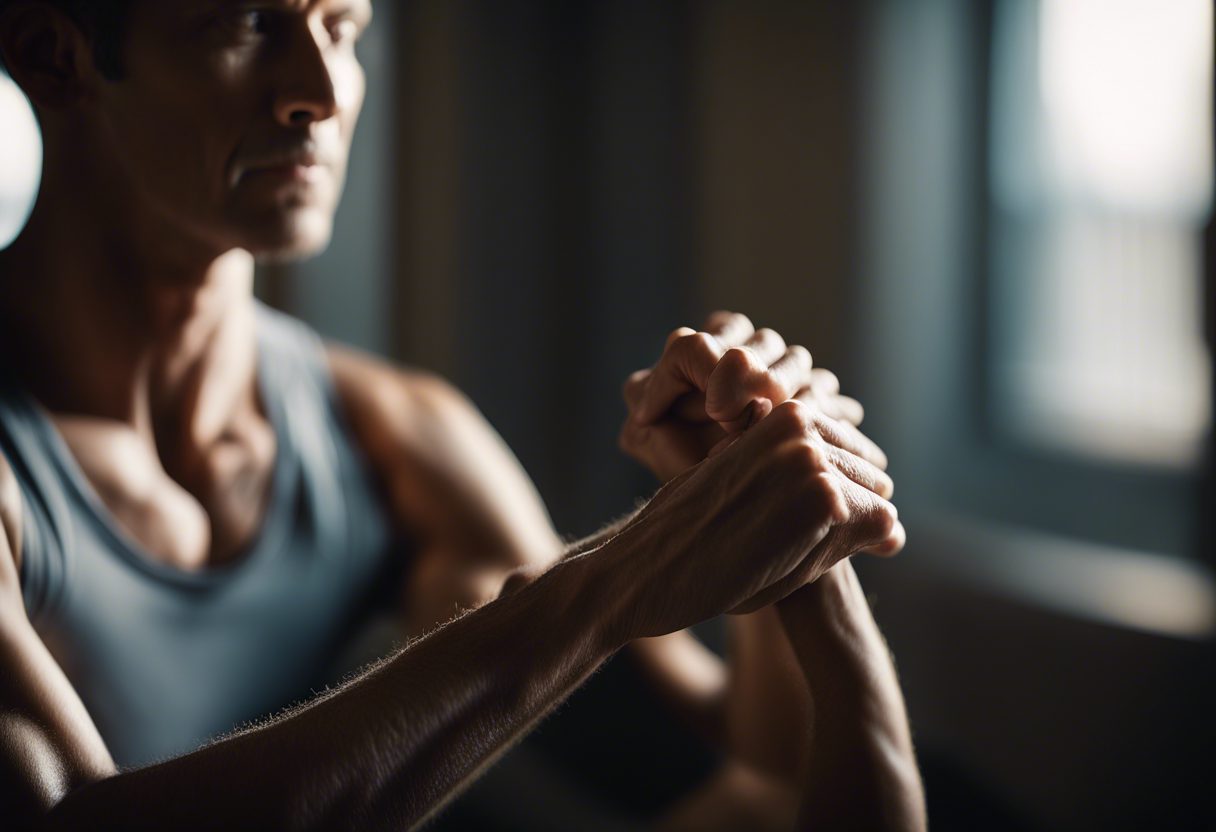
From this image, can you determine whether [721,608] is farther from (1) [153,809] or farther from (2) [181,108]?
(2) [181,108]

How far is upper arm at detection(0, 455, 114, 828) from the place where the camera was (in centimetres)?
53

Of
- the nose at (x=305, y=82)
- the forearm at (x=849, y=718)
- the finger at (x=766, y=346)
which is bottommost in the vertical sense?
the forearm at (x=849, y=718)

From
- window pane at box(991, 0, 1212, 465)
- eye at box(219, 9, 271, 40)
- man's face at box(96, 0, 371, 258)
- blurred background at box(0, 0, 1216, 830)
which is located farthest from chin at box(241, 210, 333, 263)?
window pane at box(991, 0, 1212, 465)

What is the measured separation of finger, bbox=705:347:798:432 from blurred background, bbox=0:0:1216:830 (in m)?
0.70

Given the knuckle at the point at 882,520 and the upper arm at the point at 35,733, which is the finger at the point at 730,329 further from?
the upper arm at the point at 35,733

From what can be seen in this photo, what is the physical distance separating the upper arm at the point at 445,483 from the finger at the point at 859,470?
42cm

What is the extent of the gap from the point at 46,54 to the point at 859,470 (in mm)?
585

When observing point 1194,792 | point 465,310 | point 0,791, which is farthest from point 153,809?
point 465,310

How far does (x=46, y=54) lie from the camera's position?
29.1 inches

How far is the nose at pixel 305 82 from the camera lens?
2.33 feet

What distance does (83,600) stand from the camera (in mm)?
765

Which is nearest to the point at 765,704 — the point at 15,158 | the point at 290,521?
the point at 290,521

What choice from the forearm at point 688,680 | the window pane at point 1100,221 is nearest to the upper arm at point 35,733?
the forearm at point 688,680

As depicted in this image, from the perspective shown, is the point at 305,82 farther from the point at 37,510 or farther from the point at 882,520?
the point at 882,520
